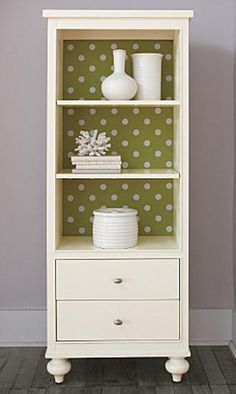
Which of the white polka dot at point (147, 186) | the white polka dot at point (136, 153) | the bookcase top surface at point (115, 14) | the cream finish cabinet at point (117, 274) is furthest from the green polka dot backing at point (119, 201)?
the bookcase top surface at point (115, 14)

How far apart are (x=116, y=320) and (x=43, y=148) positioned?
3.03 feet

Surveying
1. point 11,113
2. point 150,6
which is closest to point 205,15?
point 150,6

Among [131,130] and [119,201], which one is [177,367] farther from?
[131,130]

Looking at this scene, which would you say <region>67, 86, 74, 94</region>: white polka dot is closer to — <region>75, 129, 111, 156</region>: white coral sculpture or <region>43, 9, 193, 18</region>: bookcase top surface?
<region>75, 129, 111, 156</region>: white coral sculpture

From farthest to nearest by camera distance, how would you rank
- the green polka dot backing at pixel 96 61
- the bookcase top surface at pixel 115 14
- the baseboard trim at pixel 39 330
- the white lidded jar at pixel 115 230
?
the baseboard trim at pixel 39 330 < the green polka dot backing at pixel 96 61 < the white lidded jar at pixel 115 230 < the bookcase top surface at pixel 115 14

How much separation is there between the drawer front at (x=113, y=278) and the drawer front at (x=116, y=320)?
3 cm

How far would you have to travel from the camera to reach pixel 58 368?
277 cm

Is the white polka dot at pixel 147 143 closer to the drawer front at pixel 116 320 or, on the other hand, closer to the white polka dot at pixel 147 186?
the white polka dot at pixel 147 186

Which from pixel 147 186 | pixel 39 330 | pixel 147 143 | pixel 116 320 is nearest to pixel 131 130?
pixel 147 143

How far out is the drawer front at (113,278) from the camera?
9.03 ft

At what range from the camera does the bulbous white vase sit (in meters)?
2.77

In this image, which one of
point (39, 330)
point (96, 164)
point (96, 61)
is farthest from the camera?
point (39, 330)

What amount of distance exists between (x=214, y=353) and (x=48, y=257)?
0.96 metres

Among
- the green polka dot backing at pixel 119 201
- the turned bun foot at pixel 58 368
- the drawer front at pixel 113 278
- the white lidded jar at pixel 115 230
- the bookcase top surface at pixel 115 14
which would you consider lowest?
the turned bun foot at pixel 58 368
